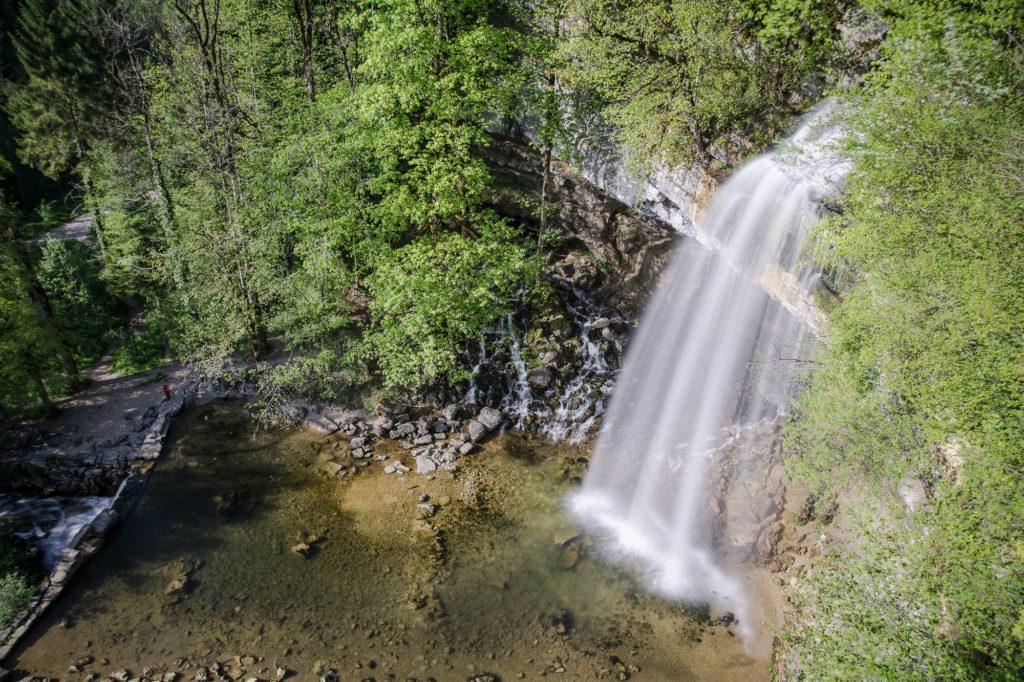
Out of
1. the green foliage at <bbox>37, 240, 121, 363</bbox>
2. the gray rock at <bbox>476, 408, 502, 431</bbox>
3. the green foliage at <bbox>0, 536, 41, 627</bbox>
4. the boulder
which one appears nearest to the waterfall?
the gray rock at <bbox>476, 408, 502, 431</bbox>

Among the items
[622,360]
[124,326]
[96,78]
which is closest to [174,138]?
[124,326]

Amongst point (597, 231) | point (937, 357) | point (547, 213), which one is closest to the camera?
point (937, 357)

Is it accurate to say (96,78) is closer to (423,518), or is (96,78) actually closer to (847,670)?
(423,518)

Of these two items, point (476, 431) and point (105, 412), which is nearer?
point (476, 431)

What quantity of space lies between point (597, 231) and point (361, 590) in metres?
16.4

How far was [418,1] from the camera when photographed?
14.7 meters

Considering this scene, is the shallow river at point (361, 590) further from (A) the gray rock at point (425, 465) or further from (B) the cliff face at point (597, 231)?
(B) the cliff face at point (597, 231)

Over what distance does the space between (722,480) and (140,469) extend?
1812 centimetres

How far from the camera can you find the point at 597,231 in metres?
22.3

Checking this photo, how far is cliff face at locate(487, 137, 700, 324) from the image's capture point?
21938 mm

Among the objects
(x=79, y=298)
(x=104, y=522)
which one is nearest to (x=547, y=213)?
(x=104, y=522)

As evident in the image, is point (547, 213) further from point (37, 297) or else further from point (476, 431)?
point (37, 297)

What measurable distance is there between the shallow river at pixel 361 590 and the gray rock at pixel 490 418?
1913 mm

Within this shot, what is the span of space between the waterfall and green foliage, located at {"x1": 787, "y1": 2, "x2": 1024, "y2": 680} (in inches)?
84.0
